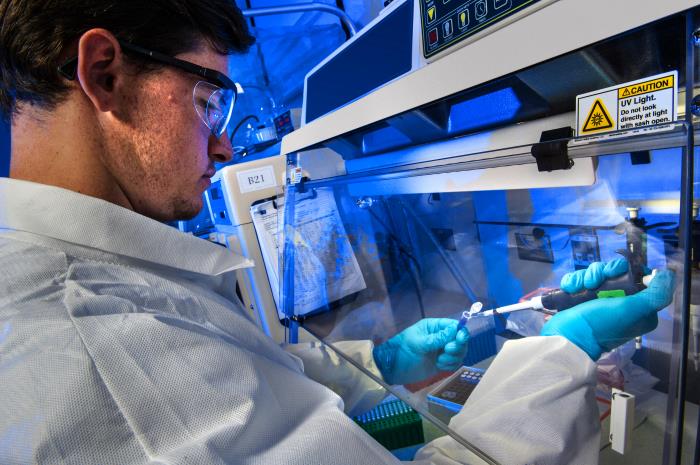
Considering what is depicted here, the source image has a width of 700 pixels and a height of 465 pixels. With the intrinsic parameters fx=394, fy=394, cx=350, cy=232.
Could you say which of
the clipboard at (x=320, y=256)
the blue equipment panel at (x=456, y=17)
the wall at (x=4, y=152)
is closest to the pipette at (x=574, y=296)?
the blue equipment panel at (x=456, y=17)

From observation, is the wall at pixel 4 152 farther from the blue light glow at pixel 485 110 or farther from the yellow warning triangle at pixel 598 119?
the yellow warning triangle at pixel 598 119

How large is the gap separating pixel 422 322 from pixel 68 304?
894mm

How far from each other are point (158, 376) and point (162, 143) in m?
0.46

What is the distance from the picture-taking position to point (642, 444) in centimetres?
58

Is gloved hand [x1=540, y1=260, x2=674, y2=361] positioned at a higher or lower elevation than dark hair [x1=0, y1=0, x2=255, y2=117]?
lower

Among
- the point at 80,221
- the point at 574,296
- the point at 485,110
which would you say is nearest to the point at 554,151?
the point at 485,110

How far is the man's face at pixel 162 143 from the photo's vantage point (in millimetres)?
726

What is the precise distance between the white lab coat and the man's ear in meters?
0.18

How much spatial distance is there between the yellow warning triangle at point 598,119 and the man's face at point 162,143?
73cm

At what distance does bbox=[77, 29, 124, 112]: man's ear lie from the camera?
664 mm

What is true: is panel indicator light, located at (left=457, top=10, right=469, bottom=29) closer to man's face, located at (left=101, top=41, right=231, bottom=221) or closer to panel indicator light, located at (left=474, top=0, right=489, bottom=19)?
panel indicator light, located at (left=474, top=0, right=489, bottom=19)

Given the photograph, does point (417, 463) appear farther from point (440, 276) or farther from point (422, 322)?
point (440, 276)

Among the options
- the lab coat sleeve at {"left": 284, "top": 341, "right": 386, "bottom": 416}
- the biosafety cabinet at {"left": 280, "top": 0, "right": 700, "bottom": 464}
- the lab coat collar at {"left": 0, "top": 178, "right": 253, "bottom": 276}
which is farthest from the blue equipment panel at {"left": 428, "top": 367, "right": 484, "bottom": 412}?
the lab coat collar at {"left": 0, "top": 178, "right": 253, "bottom": 276}

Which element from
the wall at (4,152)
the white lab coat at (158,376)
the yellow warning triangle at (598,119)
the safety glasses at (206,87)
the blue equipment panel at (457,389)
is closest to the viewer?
the white lab coat at (158,376)
